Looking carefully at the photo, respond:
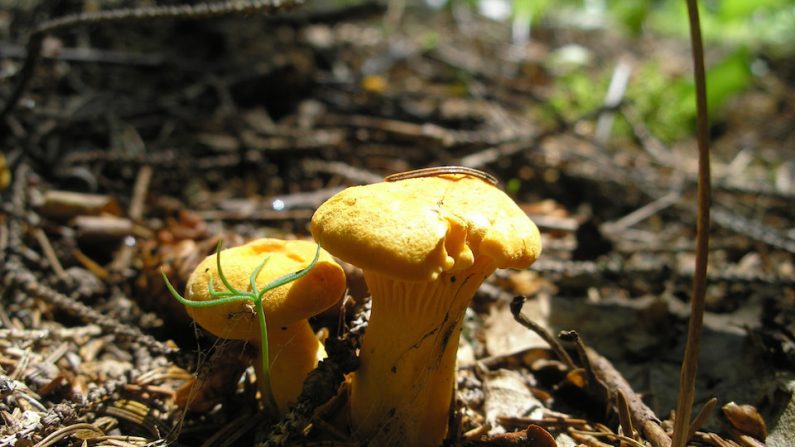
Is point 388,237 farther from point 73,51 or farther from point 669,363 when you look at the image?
point 73,51

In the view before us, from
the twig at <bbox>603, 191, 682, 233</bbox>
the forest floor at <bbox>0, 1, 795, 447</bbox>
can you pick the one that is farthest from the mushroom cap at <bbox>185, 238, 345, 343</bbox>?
the twig at <bbox>603, 191, 682, 233</bbox>

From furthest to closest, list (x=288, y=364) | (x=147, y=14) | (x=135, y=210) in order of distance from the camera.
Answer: (x=135, y=210), (x=147, y=14), (x=288, y=364)

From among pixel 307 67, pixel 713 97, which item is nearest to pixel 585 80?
pixel 713 97

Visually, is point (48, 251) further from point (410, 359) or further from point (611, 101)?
point (611, 101)

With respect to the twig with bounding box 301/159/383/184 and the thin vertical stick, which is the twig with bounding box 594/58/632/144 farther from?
the thin vertical stick

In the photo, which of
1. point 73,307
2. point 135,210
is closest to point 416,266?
point 73,307

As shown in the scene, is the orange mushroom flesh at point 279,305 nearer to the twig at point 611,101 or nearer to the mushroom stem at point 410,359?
the mushroom stem at point 410,359
